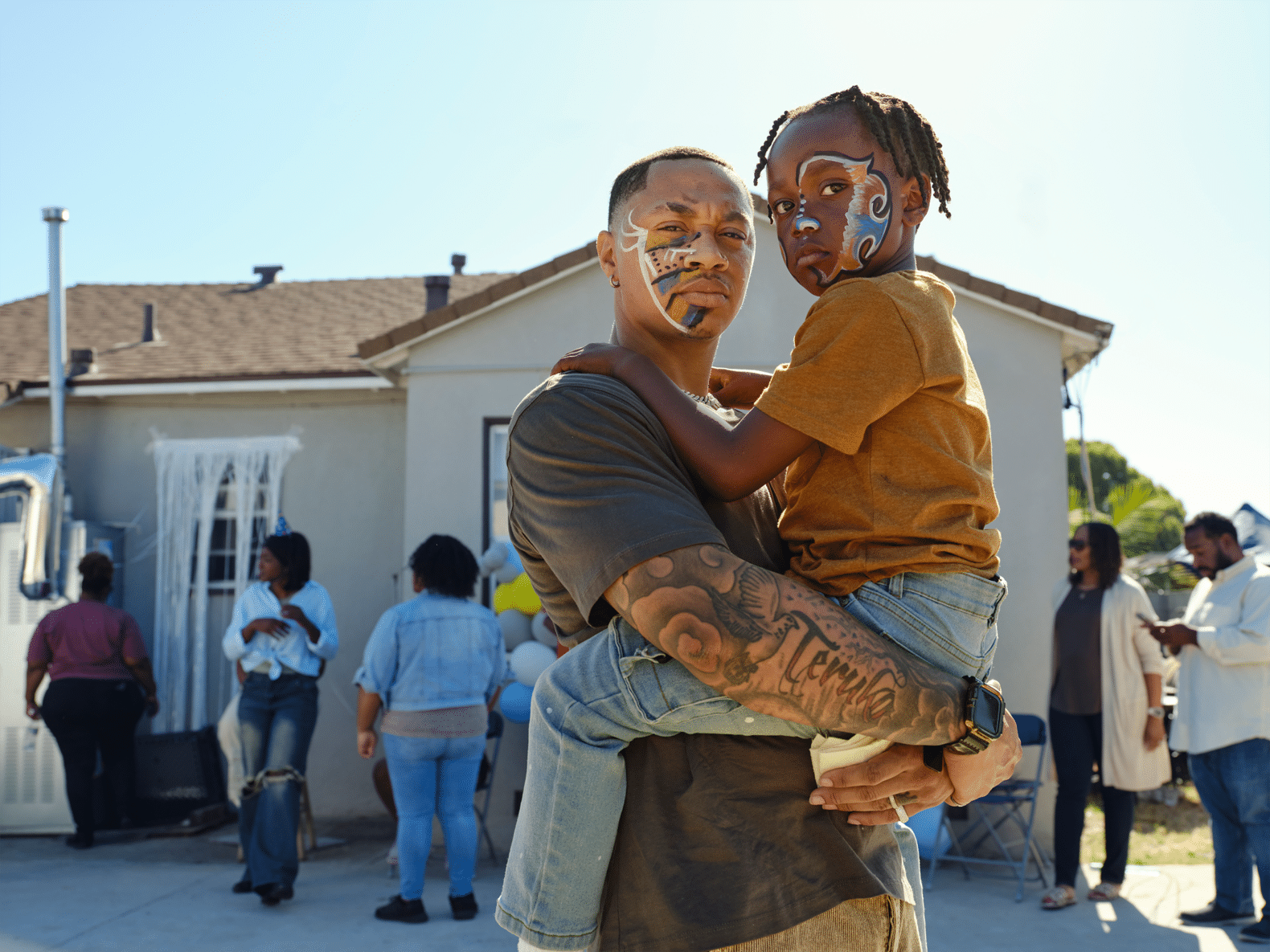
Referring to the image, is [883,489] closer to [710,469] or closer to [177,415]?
[710,469]

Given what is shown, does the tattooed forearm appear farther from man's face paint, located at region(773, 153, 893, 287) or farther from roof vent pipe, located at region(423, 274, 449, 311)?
roof vent pipe, located at region(423, 274, 449, 311)

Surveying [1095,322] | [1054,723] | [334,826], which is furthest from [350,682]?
[1095,322]

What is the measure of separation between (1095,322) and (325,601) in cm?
600

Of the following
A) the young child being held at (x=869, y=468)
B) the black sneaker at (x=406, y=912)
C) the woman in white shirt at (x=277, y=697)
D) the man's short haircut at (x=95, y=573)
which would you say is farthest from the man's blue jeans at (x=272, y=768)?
the young child being held at (x=869, y=468)

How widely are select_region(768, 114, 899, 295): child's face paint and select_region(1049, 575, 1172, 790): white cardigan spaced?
5.40 metres

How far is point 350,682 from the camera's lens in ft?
31.3

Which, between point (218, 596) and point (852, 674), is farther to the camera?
point (218, 596)

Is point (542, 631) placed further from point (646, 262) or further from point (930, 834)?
point (646, 262)

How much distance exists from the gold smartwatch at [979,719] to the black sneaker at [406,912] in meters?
5.44

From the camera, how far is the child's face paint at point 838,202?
5.85 ft

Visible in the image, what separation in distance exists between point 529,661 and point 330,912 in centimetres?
214

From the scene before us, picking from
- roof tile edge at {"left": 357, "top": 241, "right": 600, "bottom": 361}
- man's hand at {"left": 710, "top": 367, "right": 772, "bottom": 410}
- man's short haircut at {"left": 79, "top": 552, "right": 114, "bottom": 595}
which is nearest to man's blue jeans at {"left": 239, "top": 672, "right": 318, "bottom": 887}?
man's short haircut at {"left": 79, "top": 552, "right": 114, "bottom": 595}

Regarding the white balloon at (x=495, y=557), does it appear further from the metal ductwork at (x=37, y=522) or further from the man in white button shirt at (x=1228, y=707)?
the man in white button shirt at (x=1228, y=707)

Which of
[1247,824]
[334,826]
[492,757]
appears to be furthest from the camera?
[334,826]
